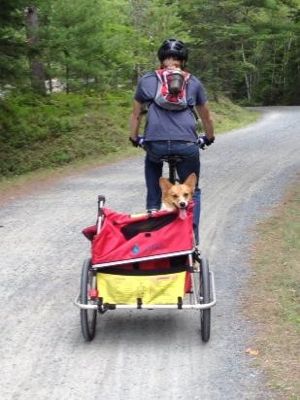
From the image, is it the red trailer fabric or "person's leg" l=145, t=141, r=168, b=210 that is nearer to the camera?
the red trailer fabric

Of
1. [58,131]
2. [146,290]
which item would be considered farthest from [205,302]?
[58,131]

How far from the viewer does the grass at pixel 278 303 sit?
176 inches

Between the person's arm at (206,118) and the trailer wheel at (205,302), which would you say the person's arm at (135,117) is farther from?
the trailer wheel at (205,302)

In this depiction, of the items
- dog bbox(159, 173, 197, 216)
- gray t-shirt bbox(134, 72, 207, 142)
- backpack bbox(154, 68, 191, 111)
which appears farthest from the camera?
gray t-shirt bbox(134, 72, 207, 142)

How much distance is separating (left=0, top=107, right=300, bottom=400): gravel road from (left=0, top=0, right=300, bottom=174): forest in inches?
206

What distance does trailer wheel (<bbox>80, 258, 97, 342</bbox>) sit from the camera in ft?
16.1

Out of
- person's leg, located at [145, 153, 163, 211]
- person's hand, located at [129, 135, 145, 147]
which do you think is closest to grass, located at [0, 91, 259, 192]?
person's leg, located at [145, 153, 163, 211]

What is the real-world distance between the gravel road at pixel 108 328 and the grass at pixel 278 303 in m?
0.12

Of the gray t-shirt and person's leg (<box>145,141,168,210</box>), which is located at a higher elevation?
the gray t-shirt

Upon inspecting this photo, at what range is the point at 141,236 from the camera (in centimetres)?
501

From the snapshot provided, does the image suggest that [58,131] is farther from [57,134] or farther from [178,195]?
[178,195]

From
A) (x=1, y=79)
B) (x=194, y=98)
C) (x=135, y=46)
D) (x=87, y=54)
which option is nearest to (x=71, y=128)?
(x=87, y=54)

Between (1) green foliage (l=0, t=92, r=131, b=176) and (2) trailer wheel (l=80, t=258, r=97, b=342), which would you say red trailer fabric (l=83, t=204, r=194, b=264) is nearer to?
(2) trailer wheel (l=80, t=258, r=97, b=342)

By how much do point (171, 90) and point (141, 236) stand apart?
4.41 ft
